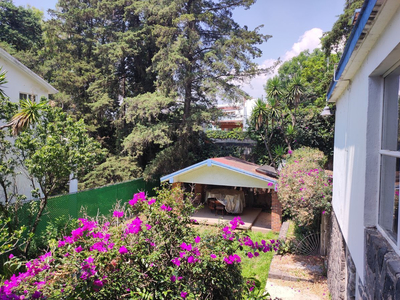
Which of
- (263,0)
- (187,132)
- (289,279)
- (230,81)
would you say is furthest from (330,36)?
(289,279)

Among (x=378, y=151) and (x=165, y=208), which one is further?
(x=165, y=208)

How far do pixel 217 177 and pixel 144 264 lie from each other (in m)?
9.78

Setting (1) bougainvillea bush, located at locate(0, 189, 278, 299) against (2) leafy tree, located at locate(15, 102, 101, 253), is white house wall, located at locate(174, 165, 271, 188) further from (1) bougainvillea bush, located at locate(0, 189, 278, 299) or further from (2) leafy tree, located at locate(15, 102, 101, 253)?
(1) bougainvillea bush, located at locate(0, 189, 278, 299)

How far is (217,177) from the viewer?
13.0 meters

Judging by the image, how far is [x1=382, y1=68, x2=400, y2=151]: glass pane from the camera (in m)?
2.46

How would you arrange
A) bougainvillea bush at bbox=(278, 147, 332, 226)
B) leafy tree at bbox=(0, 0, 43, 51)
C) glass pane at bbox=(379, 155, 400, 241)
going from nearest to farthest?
glass pane at bbox=(379, 155, 400, 241) → bougainvillea bush at bbox=(278, 147, 332, 226) → leafy tree at bbox=(0, 0, 43, 51)

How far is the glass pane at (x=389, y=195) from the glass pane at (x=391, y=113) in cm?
15

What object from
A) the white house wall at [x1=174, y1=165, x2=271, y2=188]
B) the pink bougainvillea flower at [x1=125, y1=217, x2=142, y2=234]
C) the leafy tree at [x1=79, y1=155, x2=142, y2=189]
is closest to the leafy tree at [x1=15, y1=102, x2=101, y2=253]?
the white house wall at [x1=174, y1=165, x2=271, y2=188]

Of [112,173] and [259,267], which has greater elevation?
[112,173]

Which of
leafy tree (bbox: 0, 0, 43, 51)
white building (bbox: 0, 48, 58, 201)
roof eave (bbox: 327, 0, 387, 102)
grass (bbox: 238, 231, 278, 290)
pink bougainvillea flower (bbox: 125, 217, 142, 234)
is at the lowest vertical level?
grass (bbox: 238, 231, 278, 290)

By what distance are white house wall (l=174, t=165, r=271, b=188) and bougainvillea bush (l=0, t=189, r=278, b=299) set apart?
8.53m

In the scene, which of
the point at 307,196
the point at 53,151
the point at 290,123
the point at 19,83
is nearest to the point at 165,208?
the point at 307,196

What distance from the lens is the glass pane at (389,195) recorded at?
7.61ft

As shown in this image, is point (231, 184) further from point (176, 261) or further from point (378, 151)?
point (378, 151)
